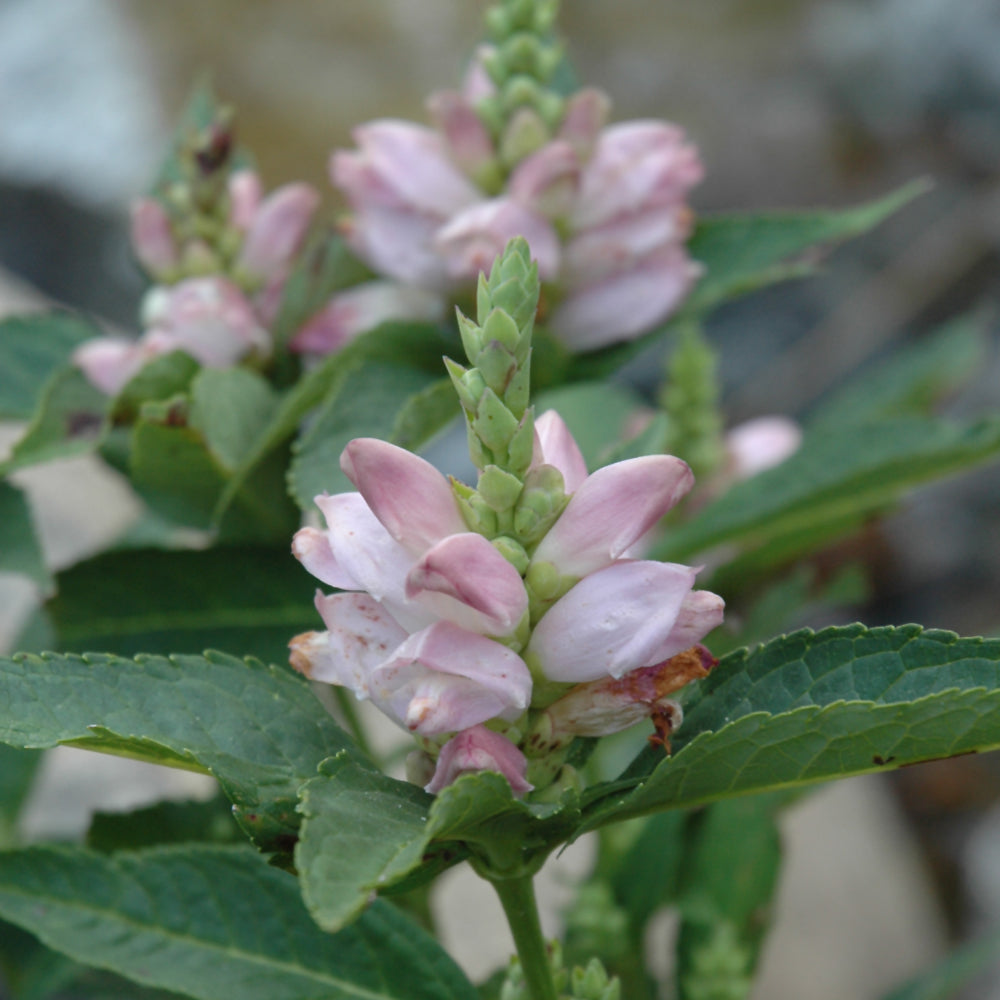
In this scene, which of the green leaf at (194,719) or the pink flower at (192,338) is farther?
the pink flower at (192,338)

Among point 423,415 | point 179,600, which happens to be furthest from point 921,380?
point 179,600

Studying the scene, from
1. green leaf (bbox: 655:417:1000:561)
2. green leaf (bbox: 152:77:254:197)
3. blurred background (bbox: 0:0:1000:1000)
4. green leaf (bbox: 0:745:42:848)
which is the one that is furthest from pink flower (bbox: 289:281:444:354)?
blurred background (bbox: 0:0:1000:1000)

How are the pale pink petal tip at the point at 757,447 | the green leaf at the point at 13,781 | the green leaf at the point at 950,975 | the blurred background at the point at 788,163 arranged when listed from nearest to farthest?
1. the green leaf at the point at 13,781
2. the green leaf at the point at 950,975
3. the pale pink petal tip at the point at 757,447
4. the blurred background at the point at 788,163

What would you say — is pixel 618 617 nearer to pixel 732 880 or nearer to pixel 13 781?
pixel 732 880

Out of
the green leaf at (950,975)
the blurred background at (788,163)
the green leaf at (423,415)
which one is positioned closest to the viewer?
the green leaf at (423,415)

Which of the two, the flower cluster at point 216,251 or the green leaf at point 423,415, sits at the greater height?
the flower cluster at point 216,251

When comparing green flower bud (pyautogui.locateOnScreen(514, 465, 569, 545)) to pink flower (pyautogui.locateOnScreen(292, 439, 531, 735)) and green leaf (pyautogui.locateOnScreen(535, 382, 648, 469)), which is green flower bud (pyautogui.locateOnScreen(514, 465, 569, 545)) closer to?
pink flower (pyautogui.locateOnScreen(292, 439, 531, 735))

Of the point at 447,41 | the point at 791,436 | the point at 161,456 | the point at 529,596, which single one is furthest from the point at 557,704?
the point at 447,41

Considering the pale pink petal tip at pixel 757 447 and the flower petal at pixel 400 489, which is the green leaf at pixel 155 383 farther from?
the pale pink petal tip at pixel 757 447

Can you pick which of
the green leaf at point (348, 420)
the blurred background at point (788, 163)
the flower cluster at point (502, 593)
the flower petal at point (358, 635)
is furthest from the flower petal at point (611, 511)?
the blurred background at point (788, 163)
